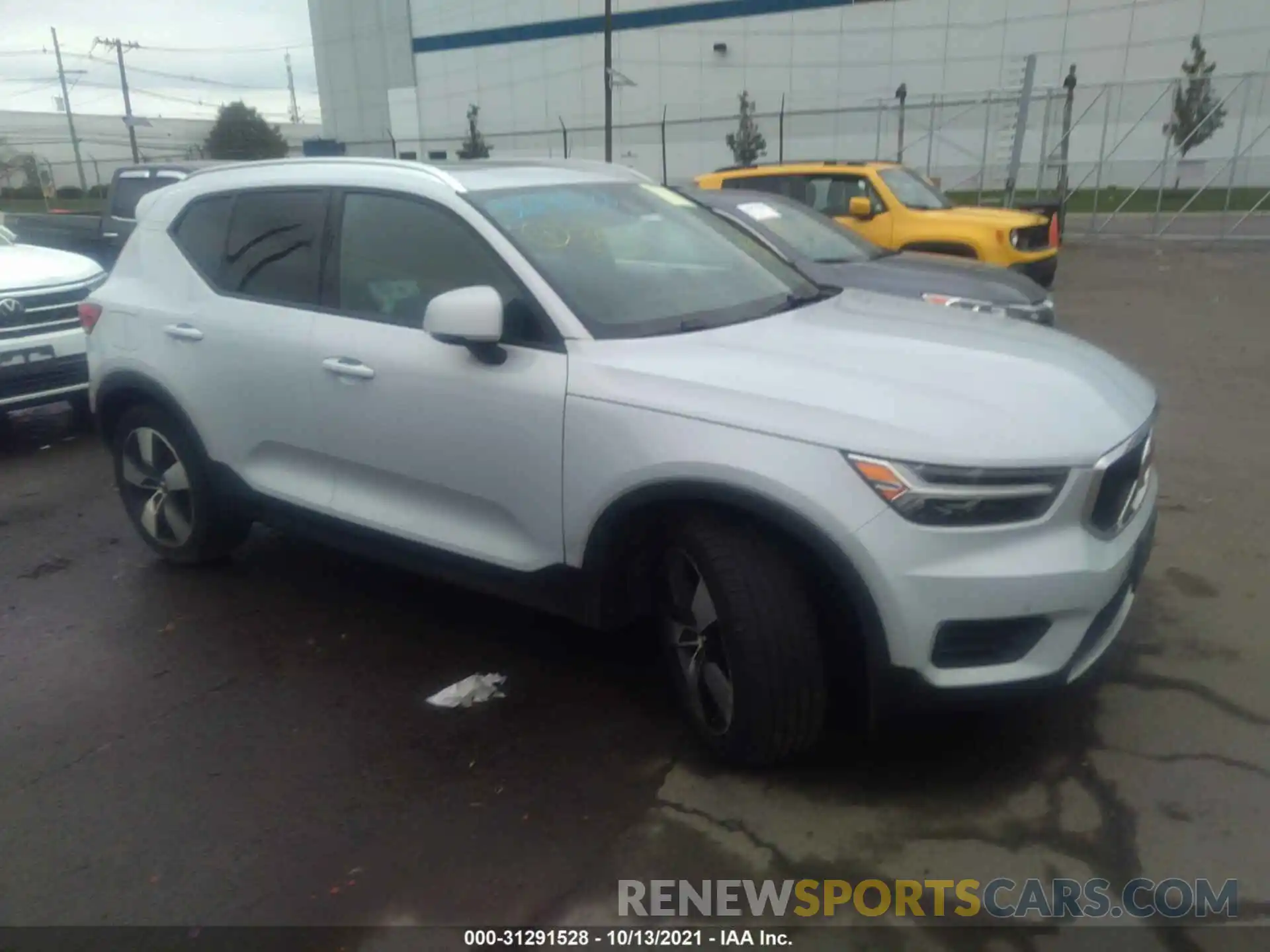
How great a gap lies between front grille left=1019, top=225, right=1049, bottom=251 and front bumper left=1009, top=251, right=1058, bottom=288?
0.15m

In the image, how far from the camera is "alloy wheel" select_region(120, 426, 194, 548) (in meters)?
4.74

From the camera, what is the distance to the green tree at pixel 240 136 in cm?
4678

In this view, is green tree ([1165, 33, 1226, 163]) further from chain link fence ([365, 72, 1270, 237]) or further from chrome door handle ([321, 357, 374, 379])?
chrome door handle ([321, 357, 374, 379])

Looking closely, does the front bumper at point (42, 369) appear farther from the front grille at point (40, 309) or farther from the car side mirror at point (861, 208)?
the car side mirror at point (861, 208)

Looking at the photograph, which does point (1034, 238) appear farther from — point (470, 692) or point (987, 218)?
point (470, 692)

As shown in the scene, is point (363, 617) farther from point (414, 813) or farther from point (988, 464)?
point (988, 464)

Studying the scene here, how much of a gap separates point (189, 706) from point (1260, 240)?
19.7m

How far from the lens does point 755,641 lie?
2.91 metres

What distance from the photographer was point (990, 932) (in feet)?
8.43

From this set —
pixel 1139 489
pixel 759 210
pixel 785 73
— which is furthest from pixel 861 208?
pixel 785 73

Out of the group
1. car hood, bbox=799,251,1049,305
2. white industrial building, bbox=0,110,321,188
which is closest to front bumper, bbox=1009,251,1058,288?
car hood, bbox=799,251,1049,305

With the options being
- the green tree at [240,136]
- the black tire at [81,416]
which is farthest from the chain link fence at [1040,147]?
the black tire at [81,416]

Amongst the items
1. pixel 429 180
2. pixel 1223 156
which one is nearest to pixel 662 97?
pixel 1223 156

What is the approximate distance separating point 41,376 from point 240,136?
4530cm
